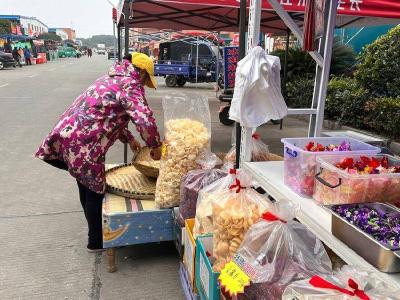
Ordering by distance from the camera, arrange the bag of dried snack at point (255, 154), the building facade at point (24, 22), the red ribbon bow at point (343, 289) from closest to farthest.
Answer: the red ribbon bow at point (343, 289) → the bag of dried snack at point (255, 154) → the building facade at point (24, 22)

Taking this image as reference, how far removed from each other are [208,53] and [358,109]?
1151cm

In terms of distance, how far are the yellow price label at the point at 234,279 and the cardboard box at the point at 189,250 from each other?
0.57m

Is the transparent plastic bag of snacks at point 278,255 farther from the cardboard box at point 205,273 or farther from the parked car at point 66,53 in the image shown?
the parked car at point 66,53

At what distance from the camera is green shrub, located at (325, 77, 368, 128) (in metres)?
7.86

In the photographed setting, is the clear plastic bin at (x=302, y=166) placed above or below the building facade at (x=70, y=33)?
below

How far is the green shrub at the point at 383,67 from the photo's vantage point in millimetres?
7086

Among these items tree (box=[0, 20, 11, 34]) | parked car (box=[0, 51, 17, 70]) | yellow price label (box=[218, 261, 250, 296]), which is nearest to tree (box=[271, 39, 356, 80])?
yellow price label (box=[218, 261, 250, 296])

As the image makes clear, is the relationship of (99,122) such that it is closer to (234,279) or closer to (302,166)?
(302,166)

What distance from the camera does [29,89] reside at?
14.2m

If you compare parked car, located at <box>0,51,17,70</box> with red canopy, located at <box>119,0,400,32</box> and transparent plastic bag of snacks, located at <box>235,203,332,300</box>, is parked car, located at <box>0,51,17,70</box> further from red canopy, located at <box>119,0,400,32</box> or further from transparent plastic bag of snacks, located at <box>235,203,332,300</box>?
transparent plastic bag of snacks, located at <box>235,203,332,300</box>

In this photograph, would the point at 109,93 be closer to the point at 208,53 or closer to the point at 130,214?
the point at 130,214

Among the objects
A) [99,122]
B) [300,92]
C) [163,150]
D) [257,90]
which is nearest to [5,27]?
[300,92]

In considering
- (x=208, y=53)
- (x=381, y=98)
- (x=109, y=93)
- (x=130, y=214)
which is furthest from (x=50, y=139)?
(x=208, y=53)

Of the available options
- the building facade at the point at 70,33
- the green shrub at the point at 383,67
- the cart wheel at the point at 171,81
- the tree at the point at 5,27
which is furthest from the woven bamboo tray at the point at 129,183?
the building facade at the point at 70,33
